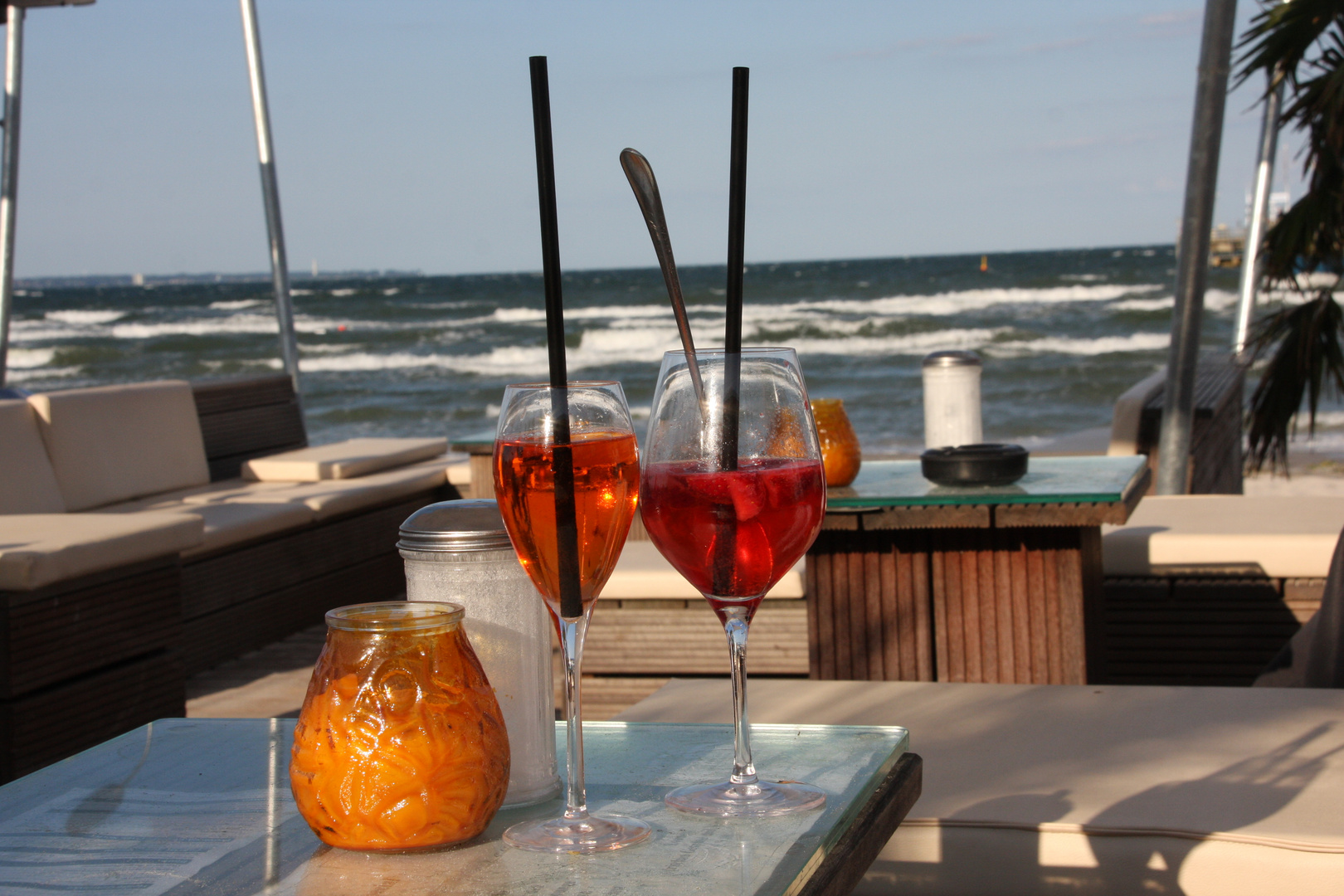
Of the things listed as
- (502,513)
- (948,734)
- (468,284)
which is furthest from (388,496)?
(468,284)

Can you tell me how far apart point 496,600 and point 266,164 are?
507 cm

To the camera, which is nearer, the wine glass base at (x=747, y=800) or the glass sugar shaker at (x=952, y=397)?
the wine glass base at (x=747, y=800)

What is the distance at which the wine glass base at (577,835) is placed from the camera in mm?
656

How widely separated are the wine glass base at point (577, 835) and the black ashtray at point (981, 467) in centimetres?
156

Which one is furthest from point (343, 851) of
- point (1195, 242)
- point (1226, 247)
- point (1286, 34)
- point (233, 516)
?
point (1226, 247)

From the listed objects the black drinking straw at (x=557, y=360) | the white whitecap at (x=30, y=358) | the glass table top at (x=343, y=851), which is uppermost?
the black drinking straw at (x=557, y=360)

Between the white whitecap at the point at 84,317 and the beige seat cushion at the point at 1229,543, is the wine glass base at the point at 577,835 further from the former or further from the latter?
the white whitecap at the point at 84,317

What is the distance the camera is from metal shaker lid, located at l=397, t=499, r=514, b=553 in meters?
0.73

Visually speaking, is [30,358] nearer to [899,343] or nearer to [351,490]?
[899,343]

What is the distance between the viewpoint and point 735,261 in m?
0.64

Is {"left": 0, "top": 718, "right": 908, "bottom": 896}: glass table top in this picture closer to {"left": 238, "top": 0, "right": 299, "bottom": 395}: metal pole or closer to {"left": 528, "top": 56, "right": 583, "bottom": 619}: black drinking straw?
{"left": 528, "top": 56, "right": 583, "bottom": 619}: black drinking straw

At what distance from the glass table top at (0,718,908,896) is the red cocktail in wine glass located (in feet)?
0.21

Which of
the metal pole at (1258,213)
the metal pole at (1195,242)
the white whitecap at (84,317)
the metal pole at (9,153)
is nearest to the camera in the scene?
the metal pole at (1195,242)

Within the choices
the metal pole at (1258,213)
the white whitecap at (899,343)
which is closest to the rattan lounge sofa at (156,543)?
the metal pole at (1258,213)
